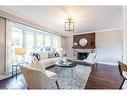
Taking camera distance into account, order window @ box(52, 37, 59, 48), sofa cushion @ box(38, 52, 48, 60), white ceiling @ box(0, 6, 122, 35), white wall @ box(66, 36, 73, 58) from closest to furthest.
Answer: white ceiling @ box(0, 6, 122, 35) < sofa cushion @ box(38, 52, 48, 60) < window @ box(52, 37, 59, 48) < white wall @ box(66, 36, 73, 58)

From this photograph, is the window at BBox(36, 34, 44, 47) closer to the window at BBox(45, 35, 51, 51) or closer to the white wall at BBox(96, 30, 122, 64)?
the window at BBox(45, 35, 51, 51)

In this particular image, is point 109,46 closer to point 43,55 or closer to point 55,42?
point 55,42

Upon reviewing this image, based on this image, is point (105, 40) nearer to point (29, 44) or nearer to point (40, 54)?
point (40, 54)

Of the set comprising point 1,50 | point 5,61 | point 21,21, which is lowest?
point 5,61

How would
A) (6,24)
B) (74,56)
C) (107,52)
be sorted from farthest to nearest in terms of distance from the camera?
(74,56), (107,52), (6,24)

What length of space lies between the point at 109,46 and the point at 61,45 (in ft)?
12.1

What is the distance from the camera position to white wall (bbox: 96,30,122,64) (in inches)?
252

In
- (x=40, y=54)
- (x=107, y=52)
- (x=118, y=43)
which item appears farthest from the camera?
(x=107, y=52)

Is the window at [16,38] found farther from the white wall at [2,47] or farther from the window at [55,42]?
the window at [55,42]

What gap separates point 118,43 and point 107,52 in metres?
0.90

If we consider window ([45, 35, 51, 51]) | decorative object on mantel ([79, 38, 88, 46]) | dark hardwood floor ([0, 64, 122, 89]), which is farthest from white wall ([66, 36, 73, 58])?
dark hardwood floor ([0, 64, 122, 89])

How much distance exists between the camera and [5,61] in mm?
3777

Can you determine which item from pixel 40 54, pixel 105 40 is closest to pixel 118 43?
pixel 105 40

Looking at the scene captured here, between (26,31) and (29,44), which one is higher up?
(26,31)
